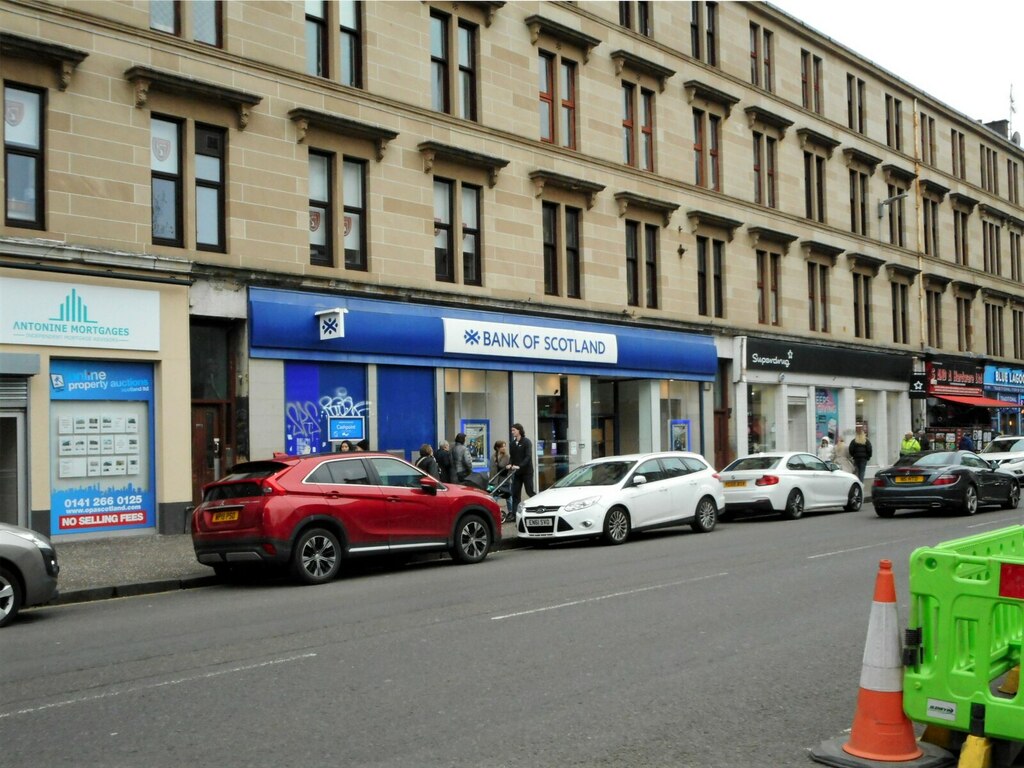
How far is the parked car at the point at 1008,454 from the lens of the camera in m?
30.4

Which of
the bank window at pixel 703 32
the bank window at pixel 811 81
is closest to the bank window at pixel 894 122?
the bank window at pixel 811 81

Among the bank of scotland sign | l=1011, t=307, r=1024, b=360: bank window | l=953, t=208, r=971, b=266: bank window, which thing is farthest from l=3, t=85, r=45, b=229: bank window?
l=1011, t=307, r=1024, b=360: bank window

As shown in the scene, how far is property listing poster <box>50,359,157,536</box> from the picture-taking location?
55.2 feet

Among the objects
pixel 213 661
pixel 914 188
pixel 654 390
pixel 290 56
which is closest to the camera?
pixel 213 661

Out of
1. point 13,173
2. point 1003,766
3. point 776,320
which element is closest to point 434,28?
point 13,173

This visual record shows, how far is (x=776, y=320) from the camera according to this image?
3350 centimetres

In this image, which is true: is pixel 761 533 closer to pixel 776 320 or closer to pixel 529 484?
pixel 529 484

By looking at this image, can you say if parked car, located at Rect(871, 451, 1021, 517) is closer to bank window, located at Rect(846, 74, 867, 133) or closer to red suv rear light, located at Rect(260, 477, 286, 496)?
red suv rear light, located at Rect(260, 477, 286, 496)

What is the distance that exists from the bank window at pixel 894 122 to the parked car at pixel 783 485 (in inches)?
846

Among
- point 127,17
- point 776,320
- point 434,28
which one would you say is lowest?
point 776,320

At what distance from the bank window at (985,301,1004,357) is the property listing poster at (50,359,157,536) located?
3974 centimetres

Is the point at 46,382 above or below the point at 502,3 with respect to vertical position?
below

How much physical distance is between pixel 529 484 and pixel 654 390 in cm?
802

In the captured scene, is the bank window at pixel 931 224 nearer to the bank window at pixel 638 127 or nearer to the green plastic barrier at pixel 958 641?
the bank window at pixel 638 127
